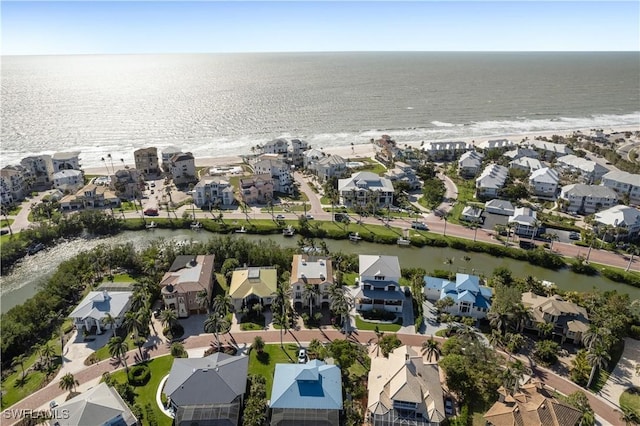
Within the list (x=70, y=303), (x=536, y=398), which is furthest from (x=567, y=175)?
(x=70, y=303)

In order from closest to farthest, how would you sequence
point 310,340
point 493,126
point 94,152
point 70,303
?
1. point 310,340
2. point 70,303
3. point 94,152
4. point 493,126

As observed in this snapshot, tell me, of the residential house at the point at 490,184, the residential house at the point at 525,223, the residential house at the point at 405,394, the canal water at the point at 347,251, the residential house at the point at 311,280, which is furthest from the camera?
the residential house at the point at 490,184

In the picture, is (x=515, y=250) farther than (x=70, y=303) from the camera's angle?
Yes

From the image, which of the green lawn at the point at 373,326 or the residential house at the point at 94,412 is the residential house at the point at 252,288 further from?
the residential house at the point at 94,412

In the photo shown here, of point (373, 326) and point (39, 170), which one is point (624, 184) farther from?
point (39, 170)

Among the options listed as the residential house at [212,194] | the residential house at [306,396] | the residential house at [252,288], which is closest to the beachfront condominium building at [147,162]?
the residential house at [212,194]

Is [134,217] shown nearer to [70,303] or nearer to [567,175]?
[70,303]

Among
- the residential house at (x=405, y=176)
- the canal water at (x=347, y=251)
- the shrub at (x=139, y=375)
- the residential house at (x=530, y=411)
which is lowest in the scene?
the canal water at (x=347, y=251)
